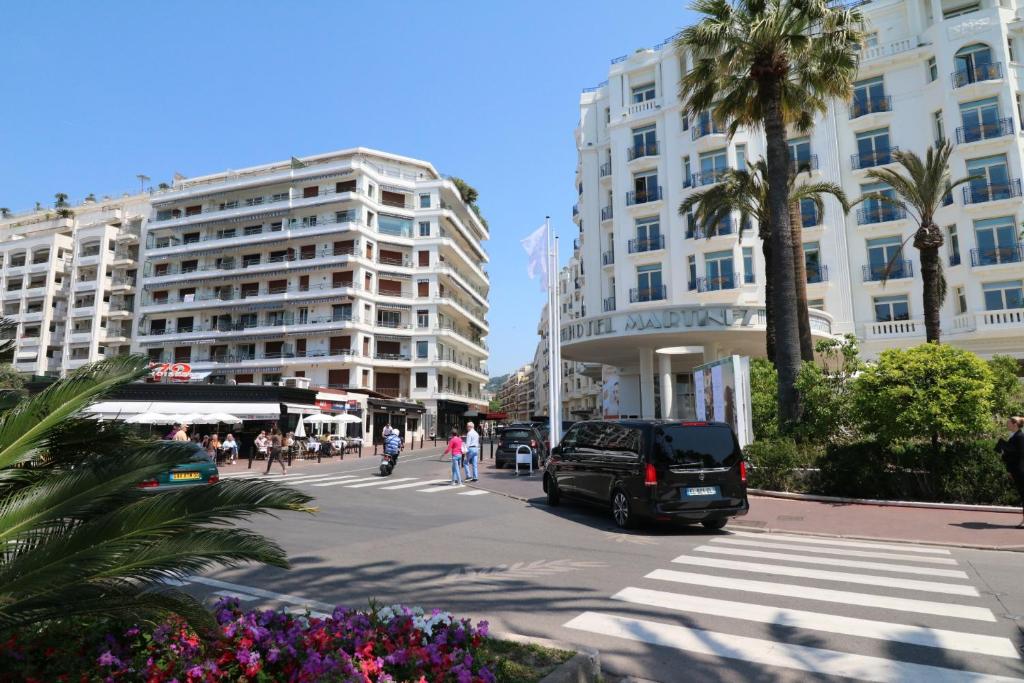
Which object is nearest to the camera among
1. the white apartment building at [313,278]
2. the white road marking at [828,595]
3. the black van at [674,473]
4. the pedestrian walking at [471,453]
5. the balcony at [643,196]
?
the white road marking at [828,595]

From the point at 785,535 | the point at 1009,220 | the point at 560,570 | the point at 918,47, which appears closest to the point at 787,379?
the point at 785,535

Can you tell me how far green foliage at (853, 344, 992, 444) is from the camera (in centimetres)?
1165

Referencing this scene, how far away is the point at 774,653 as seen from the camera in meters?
4.41

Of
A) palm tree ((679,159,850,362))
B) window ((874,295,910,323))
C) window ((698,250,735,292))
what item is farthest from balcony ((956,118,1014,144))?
palm tree ((679,159,850,362))

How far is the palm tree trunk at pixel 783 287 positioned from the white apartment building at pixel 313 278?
40.7m

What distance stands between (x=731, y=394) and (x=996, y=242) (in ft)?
74.8

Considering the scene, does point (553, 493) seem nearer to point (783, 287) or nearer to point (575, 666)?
point (783, 287)

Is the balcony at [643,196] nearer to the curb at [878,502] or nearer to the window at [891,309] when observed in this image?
the window at [891,309]

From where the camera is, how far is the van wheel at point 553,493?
41.6 feet

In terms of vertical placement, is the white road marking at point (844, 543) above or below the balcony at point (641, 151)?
below

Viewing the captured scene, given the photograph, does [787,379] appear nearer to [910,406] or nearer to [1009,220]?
[910,406]

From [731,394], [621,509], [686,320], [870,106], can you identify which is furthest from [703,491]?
[870,106]

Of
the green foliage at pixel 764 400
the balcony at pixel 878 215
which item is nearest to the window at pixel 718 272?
the balcony at pixel 878 215

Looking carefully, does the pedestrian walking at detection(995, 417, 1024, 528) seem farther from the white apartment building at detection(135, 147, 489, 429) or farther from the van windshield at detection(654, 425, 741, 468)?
the white apartment building at detection(135, 147, 489, 429)
